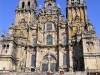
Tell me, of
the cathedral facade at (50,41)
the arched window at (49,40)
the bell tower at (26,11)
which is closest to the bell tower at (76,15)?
the cathedral facade at (50,41)

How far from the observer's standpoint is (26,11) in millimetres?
49500

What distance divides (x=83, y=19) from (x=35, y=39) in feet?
42.9

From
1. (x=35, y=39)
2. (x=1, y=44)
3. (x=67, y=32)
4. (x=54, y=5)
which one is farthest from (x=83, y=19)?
(x=1, y=44)

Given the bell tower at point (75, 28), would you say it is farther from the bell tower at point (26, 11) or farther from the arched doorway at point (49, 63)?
the bell tower at point (26, 11)

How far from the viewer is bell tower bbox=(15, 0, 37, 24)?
1907 inches

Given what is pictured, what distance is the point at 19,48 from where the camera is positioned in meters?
43.1

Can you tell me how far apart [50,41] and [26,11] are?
1127 centimetres

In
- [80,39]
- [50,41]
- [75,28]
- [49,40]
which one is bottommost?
[50,41]

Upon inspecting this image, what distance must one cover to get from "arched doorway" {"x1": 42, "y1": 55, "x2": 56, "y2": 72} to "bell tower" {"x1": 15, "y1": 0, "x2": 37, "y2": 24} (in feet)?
37.1

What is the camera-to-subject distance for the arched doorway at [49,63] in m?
41.9

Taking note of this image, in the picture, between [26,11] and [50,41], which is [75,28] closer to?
[50,41]

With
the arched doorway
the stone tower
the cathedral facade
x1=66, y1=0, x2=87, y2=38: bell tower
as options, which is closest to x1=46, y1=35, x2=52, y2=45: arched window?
the cathedral facade

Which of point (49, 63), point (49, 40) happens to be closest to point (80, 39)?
point (49, 40)

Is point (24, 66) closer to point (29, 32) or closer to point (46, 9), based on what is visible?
point (29, 32)
